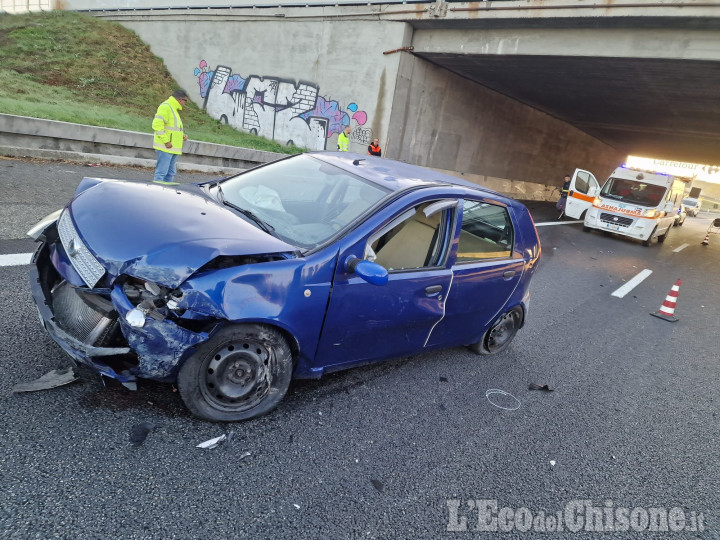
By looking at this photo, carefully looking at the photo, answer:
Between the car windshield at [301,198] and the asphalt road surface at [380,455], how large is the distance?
112cm

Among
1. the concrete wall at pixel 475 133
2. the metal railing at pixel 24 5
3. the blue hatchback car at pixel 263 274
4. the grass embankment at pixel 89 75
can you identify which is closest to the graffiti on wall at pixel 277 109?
the grass embankment at pixel 89 75

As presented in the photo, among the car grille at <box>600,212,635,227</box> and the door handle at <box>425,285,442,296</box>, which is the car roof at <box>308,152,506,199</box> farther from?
the car grille at <box>600,212,635,227</box>

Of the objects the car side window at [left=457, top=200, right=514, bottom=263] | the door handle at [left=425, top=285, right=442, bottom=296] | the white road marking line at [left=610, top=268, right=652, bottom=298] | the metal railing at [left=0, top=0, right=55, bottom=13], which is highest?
the metal railing at [left=0, top=0, right=55, bottom=13]

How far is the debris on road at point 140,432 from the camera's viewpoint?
2.53 meters

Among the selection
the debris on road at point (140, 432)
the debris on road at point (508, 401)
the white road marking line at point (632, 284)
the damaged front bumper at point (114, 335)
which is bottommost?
the debris on road at point (508, 401)

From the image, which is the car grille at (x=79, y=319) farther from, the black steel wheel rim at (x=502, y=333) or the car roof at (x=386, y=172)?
the black steel wheel rim at (x=502, y=333)

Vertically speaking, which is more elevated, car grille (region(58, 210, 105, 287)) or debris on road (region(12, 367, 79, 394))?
car grille (region(58, 210, 105, 287))

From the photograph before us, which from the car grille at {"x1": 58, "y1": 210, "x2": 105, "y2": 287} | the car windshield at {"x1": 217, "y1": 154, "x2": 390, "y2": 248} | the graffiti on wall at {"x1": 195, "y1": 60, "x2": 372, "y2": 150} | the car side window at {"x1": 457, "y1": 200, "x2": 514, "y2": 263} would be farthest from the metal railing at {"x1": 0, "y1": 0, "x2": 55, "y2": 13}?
the car side window at {"x1": 457, "y1": 200, "x2": 514, "y2": 263}

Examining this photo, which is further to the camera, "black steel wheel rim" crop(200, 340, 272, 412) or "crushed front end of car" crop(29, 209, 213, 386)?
"black steel wheel rim" crop(200, 340, 272, 412)

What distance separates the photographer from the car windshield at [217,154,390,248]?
3.17m

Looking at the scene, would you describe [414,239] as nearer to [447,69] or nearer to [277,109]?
[447,69]

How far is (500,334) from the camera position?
461 cm

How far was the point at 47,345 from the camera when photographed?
3.18 metres

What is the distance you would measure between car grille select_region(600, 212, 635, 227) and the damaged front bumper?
569 inches
